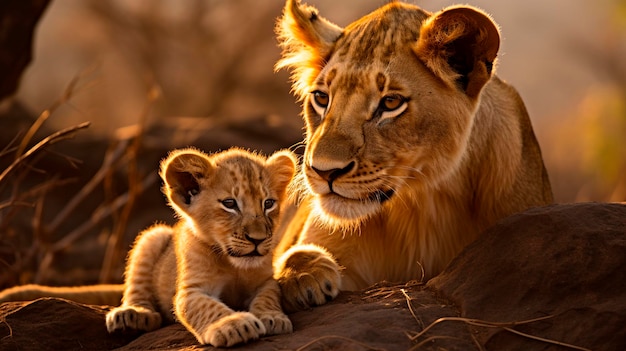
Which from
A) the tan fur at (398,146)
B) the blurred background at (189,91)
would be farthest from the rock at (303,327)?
the blurred background at (189,91)

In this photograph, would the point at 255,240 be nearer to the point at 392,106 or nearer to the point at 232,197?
→ the point at 232,197

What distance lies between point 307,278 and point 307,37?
1.23 meters

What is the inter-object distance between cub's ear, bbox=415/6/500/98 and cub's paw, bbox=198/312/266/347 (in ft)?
4.62

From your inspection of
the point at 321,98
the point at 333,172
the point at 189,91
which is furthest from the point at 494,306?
the point at 189,91

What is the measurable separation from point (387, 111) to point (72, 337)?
1.69 m

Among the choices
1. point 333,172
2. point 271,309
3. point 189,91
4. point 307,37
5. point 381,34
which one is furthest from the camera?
point 189,91

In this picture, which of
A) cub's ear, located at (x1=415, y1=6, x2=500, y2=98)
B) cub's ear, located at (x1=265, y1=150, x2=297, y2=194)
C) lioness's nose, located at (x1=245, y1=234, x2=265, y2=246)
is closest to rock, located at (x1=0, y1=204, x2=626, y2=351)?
lioness's nose, located at (x1=245, y1=234, x2=265, y2=246)

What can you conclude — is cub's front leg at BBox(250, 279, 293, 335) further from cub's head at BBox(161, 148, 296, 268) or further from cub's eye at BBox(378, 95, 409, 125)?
cub's eye at BBox(378, 95, 409, 125)

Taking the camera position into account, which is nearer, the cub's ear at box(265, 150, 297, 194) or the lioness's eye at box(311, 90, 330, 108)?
the cub's ear at box(265, 150, 297, 194)

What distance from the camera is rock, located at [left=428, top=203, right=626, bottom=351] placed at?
3307 millimetres

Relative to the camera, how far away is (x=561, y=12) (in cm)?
3144

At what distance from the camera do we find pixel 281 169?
4289 mm

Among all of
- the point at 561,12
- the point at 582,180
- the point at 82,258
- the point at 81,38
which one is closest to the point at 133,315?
the point at 82,258

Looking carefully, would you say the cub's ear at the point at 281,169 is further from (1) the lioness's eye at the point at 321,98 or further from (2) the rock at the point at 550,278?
(2) the rock at the point at 550,278
